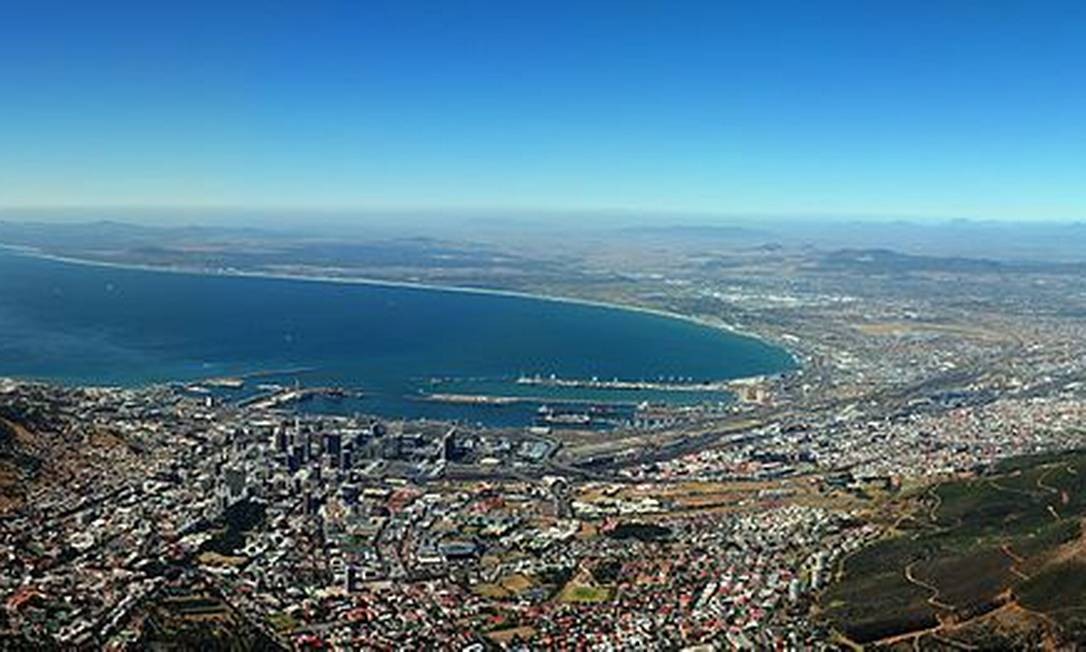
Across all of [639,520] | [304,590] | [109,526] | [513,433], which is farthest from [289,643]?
[513,433]

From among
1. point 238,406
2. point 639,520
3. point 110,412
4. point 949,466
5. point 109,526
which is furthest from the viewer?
point 238,406

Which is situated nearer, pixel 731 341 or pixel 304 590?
pixel 304 590

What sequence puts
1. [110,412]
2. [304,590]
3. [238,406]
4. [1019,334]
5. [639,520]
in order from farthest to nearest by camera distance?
[1019,334], [238,406], [110,412], [639,520], [304,590]

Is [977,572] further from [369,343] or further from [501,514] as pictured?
[369,343]

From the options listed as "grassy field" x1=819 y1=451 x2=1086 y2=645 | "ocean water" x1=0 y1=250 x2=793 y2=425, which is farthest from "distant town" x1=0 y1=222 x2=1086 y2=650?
"ocean water" x1=0 y1=250 x2=793 y2=425

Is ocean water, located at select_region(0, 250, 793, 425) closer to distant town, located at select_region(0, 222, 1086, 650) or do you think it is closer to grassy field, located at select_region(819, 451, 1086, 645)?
distant town, located at select_region(0, 222, 1086, 650)

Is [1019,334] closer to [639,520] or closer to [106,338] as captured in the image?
[639,520]

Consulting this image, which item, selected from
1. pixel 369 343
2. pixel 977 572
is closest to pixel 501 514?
pixel 977 572
